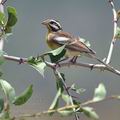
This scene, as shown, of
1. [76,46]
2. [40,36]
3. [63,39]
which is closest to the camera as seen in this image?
[76,46]

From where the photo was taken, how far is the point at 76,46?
1.76 meters

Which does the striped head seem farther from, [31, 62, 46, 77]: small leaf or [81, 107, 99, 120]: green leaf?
[81, 107, 99, 120]: green leaf

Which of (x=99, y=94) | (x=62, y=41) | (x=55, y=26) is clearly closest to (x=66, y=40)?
(x=62, y=41)

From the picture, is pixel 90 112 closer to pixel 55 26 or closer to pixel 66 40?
pixel 66 40

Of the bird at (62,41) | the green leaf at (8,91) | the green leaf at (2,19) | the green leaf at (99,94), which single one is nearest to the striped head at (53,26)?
the bird at (62,41)

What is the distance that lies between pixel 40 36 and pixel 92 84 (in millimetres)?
768

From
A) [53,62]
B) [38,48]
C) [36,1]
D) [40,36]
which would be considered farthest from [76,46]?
[36,1]

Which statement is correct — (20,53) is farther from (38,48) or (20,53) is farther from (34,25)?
(34,25)

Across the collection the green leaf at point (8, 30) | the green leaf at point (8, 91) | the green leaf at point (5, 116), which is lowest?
the green leaf at point (5, 116)

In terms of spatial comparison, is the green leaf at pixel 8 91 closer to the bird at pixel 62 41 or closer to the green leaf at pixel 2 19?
the green leaf at pixel 2 19

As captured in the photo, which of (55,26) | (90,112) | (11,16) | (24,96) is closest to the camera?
(90,112)

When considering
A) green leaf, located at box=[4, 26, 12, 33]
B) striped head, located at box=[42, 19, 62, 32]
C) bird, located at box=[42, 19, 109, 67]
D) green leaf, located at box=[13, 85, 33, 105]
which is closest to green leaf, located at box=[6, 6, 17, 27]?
green leaf, located at box=[4, 26, 12, 33]

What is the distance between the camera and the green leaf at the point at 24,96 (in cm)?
66

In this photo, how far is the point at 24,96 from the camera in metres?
0.67
